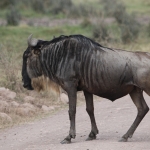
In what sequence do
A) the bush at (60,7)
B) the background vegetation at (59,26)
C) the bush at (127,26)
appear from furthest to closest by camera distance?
the bush at (60,7), the bush at (127,26), the background vegetation at (59,26)

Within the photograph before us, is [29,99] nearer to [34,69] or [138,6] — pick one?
[34,69]

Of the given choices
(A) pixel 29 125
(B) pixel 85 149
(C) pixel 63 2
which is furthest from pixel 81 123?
(C) pixel 63 2

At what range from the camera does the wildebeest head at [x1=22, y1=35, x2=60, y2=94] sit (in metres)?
10.1

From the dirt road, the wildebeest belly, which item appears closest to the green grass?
the dirt road

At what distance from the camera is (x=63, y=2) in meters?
40.3

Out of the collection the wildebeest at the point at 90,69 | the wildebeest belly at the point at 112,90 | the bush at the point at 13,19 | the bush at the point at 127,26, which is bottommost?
the bush at the point at 13,19

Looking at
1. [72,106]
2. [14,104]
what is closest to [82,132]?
[72,106]

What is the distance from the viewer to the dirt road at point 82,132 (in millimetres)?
9227

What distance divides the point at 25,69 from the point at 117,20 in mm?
20931

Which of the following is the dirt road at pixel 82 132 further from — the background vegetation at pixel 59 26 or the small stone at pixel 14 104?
the background vegetation at pixel 59 26

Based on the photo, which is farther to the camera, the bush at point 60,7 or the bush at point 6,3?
the bush at point 60,7

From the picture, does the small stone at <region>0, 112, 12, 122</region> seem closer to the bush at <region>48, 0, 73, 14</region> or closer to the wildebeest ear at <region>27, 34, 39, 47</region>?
the wildebeest ear at <region>27, 34, 39, 47</region>

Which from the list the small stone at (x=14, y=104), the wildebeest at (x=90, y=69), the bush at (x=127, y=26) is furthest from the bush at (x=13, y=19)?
the wildebeest at (x=90, y=69)

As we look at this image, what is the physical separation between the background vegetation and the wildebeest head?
13.8 ft
